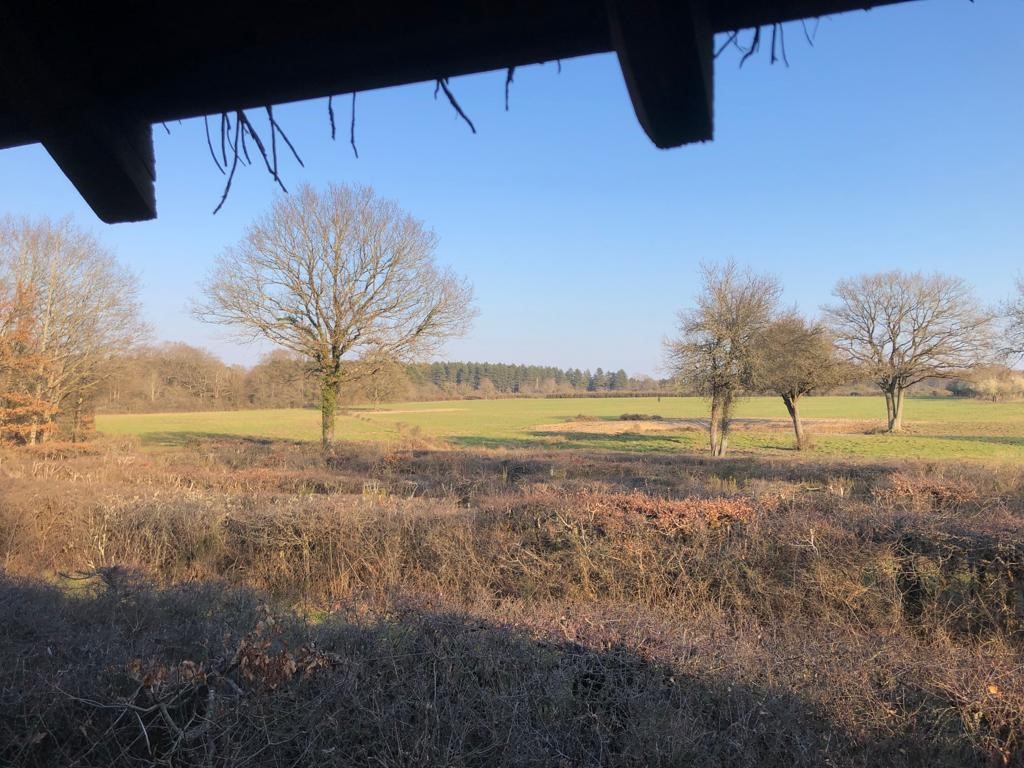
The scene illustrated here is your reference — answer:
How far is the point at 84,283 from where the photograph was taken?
29094mm

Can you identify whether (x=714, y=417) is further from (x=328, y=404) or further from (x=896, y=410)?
(x=896, y=410)

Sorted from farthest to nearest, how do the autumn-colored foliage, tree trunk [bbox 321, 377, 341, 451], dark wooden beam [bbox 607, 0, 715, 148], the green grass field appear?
the green grass field < tree trunk [bbox 321, 377, 341, 451] < the autumn-colored foliage < dark wooden beam [bbox 607, 0, 715, 148]

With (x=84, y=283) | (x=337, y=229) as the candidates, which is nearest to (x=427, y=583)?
(x=337, y=229)

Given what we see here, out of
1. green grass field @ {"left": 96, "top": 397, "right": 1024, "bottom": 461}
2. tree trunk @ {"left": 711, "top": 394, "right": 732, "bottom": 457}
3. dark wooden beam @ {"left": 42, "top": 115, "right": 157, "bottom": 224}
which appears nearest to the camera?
dark wooden beam @ {"left": 42, "top": 115, "right": 157, "bottom": 224}

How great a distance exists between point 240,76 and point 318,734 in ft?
A: 11.4

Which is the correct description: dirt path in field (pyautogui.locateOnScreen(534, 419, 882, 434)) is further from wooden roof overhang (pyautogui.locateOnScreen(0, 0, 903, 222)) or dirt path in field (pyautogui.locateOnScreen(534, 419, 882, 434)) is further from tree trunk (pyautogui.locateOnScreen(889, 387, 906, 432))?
wooden roof overhang (pyautogui.locateOnScreen(0, 0, 903, 222))

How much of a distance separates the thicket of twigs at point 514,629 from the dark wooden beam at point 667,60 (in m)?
3.47

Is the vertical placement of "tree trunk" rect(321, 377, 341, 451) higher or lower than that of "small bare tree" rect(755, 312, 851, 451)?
lower

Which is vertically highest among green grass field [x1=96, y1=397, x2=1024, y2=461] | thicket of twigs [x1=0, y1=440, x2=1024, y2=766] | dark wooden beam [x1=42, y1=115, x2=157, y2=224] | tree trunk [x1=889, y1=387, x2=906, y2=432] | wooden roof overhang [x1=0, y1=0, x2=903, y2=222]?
wooden roof overhang [x1=0, y1=0, x2=903, y2=222]

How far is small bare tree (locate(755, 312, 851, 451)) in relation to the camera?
2883 centimetres

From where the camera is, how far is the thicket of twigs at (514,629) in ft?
11.7

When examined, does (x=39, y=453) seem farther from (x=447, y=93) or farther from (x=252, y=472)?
(x=447, y=93)

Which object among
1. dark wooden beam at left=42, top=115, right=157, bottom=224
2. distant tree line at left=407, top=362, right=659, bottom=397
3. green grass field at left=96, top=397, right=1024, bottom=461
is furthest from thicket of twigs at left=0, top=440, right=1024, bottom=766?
distant tree line at left=407, top=362, right=659, bottom=397

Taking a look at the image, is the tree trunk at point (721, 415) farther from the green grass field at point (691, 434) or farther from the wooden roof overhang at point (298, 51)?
the wooden roof overhang at point (298, 51)
